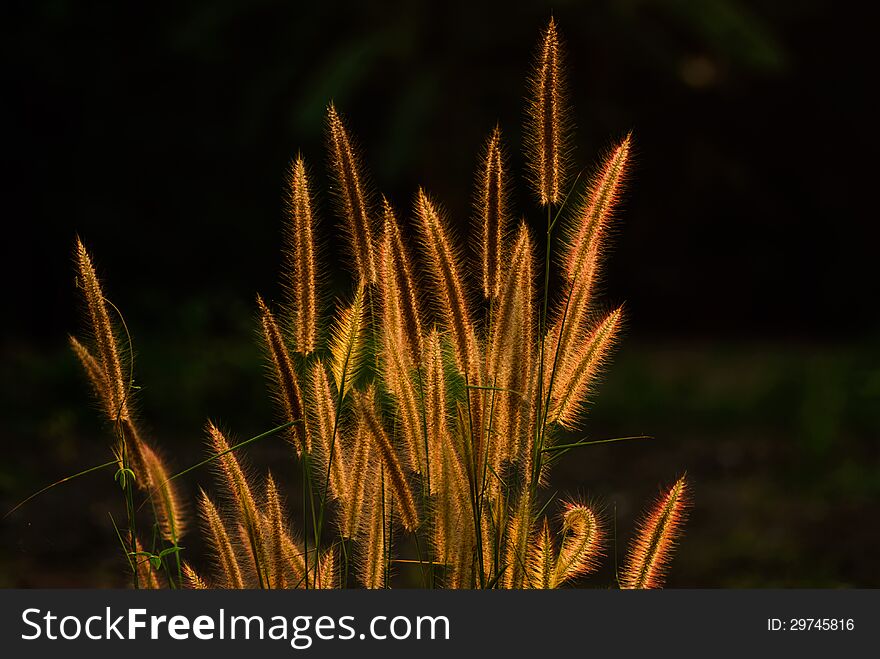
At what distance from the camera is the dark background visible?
475 cm

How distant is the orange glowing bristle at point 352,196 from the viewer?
145cm

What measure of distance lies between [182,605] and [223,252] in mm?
7737

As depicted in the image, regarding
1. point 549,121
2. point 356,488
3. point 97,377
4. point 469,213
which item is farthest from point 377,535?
point 469,213

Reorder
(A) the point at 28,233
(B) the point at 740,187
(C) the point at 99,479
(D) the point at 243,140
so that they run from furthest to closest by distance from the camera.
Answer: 1. (B) the point at 740,187
2. (D) the point at 243,140
3. (A) the point at 28,233
4. (C) the point at 99,479

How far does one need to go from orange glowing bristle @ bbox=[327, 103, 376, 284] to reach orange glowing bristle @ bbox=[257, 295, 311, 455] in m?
0.13

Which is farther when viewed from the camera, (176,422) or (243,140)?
(243,140)

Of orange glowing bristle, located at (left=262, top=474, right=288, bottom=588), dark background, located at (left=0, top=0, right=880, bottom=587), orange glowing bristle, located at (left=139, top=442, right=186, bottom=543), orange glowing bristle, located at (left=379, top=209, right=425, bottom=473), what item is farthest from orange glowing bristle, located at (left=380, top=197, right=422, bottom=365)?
dark background, located at (left=0, top=0, right=880, bottom=587)

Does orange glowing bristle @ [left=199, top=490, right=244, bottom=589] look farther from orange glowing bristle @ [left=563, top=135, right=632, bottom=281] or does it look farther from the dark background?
the dark background

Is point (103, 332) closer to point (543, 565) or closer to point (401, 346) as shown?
point (401, 346)

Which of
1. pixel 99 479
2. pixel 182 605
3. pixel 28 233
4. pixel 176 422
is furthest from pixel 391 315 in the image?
pixel 28 233

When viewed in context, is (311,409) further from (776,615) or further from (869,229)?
(869,229)

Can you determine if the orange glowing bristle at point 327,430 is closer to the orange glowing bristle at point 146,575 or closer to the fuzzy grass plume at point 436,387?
the fuzzy grass plume at point 436,387

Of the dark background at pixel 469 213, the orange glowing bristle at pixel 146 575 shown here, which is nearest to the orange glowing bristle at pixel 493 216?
the orange glowing bristle at pixel 146 575

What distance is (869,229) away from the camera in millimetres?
10109
